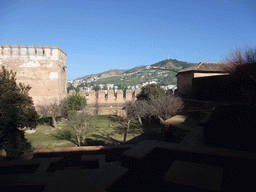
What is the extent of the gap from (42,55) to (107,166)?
53.3 feet

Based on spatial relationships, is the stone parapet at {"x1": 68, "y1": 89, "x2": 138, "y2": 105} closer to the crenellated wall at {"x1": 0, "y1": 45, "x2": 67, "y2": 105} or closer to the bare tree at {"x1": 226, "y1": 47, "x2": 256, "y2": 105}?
the crenellated wall at {"x1": 0, "y1": 45, "x2": 67, "y2": 105}

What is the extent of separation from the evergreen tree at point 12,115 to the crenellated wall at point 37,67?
25.5 feet

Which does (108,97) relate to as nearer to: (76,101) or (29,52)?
(76,101)

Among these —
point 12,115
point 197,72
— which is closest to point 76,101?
point 12,115

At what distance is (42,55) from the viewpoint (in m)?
16.0

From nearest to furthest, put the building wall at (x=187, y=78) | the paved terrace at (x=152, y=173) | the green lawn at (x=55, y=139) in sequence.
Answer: the paved terrace at (x=152, y=173), the green lawn at (x=55, y=139), the building wall at (x=187, y=78)

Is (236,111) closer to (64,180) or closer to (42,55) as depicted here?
(64,180)

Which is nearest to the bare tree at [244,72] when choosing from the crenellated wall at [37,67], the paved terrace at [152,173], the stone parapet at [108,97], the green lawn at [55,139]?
the paved terrace at [152,173]

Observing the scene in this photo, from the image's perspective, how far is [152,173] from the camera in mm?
2195

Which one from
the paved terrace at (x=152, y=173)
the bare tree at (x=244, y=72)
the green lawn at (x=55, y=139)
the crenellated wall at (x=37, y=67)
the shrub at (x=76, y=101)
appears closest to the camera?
the paved terrace at (x=152, y=173)

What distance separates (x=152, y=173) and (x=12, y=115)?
24.4 ft

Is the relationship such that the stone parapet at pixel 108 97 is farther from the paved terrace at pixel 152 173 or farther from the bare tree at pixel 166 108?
Result: the paved terrace at pixel 152 173

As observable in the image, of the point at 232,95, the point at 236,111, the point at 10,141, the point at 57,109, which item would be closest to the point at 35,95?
the point at 57,109

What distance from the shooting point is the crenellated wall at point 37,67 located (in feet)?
51.8
